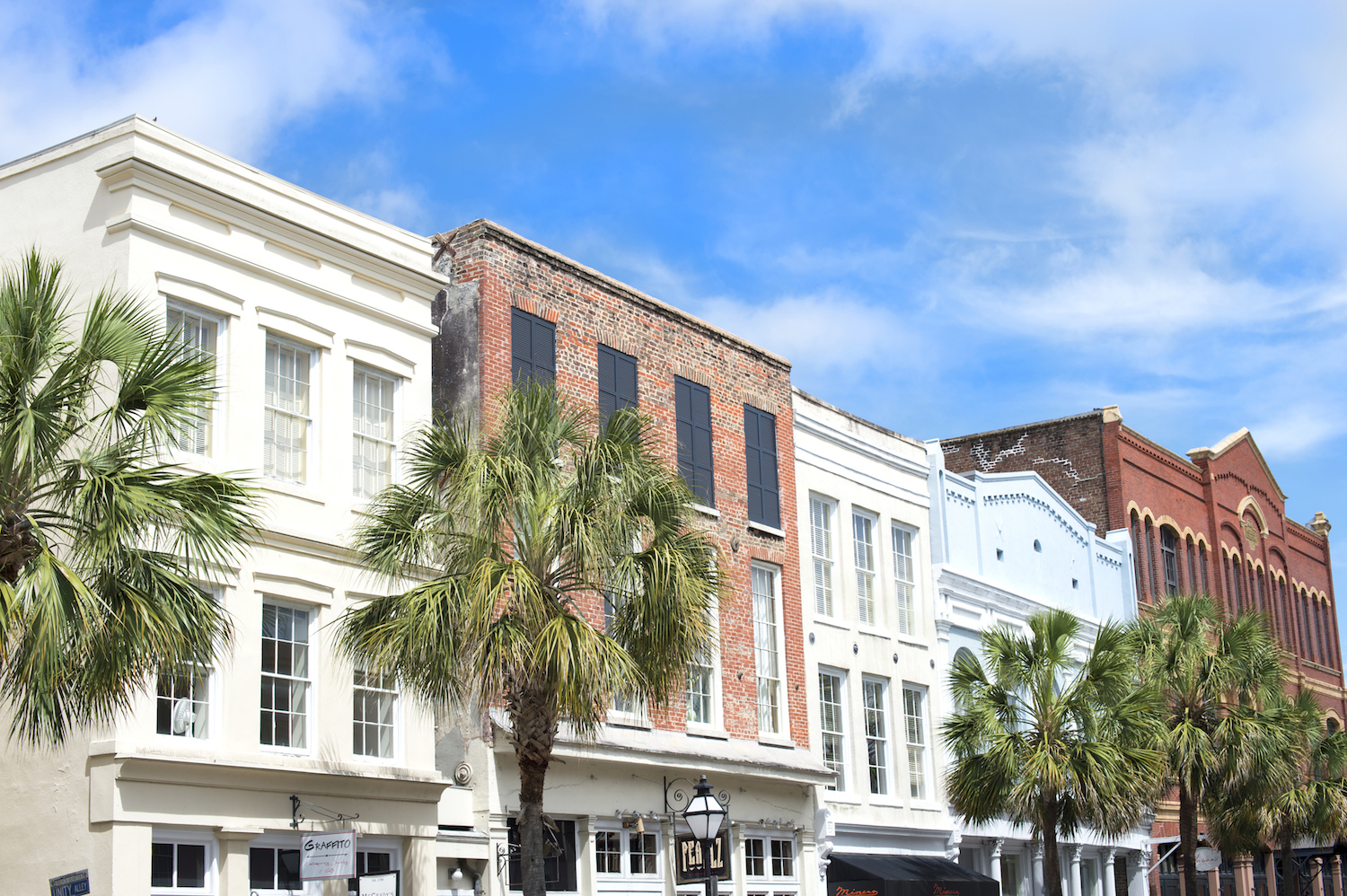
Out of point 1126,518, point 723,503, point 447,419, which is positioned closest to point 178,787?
point 447,419

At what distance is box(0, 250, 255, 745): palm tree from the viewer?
12039 mm

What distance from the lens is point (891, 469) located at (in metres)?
31.4

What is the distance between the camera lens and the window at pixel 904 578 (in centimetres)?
3095

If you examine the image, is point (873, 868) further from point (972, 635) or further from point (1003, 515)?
point (1003, 515)

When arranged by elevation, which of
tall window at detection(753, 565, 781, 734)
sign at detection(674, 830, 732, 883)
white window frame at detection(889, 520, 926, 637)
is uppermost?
white window frame at detection(889, 520, 926, 637)

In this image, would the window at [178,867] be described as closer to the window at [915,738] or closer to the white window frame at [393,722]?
the white window frame at [393,722]

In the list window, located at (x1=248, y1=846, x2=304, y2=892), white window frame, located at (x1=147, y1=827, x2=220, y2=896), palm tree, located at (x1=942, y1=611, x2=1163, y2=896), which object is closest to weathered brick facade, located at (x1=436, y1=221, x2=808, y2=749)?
palm tree, located at (x1=942, y1=611, x2=1163, y2=896)

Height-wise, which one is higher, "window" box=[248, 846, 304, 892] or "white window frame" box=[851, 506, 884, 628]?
"white window frame" box=[851, 506, 884, 628]

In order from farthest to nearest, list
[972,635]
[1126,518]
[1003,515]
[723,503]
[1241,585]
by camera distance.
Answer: [1241,585] < [1126,518] < [1003,515] < [972,635] < [723,503]

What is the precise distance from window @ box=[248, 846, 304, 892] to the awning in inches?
464

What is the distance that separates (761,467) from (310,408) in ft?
33.7

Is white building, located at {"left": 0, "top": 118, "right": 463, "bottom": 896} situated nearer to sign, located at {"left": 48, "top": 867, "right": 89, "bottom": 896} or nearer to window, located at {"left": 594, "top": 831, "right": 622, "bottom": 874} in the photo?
sign, located at {"left": 48, "top": 867, "right": 89, "bottom": 896}

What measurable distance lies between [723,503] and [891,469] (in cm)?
598

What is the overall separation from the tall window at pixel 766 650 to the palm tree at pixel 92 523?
1450cm
